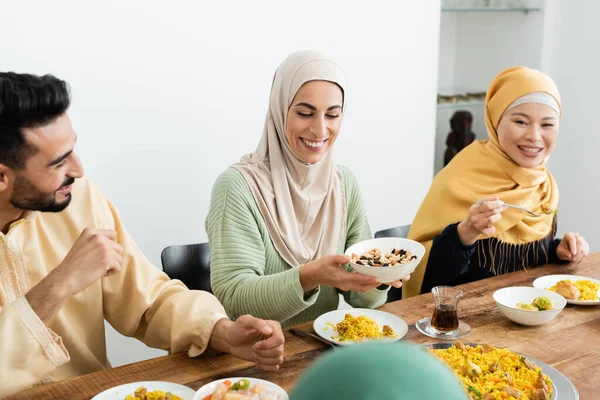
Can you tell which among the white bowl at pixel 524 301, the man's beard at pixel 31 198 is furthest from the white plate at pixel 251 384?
the white bowl at pixel 524 301

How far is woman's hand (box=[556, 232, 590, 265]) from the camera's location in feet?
8.34

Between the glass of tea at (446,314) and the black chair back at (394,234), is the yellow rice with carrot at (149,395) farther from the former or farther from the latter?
the black chair back at (394,234)

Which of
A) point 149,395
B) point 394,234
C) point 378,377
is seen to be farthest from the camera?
point 394,234

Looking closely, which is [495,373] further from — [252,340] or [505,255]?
[505,255]

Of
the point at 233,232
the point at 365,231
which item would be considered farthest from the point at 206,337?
the point at 365,231

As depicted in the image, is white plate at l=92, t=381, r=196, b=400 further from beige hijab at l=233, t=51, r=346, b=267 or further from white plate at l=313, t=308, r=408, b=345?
beige hijab at l=233, t=51, r=346, b=267

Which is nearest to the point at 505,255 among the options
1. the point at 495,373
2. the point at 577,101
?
the point at 495,373

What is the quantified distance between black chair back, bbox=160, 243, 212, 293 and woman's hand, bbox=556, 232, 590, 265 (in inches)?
53.2

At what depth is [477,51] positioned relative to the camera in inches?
183

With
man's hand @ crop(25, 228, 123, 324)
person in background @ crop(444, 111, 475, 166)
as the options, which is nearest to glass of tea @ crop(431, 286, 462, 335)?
man's hand @ crop(25, 228, 123, 324)

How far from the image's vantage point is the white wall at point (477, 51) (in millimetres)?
4488

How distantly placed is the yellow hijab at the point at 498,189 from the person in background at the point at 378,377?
82.4 inches

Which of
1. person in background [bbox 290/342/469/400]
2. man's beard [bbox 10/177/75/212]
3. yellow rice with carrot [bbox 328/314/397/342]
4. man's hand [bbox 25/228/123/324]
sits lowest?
yellow rice with carrot [bbox 328/314/397/342]

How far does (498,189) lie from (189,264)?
127 cm
